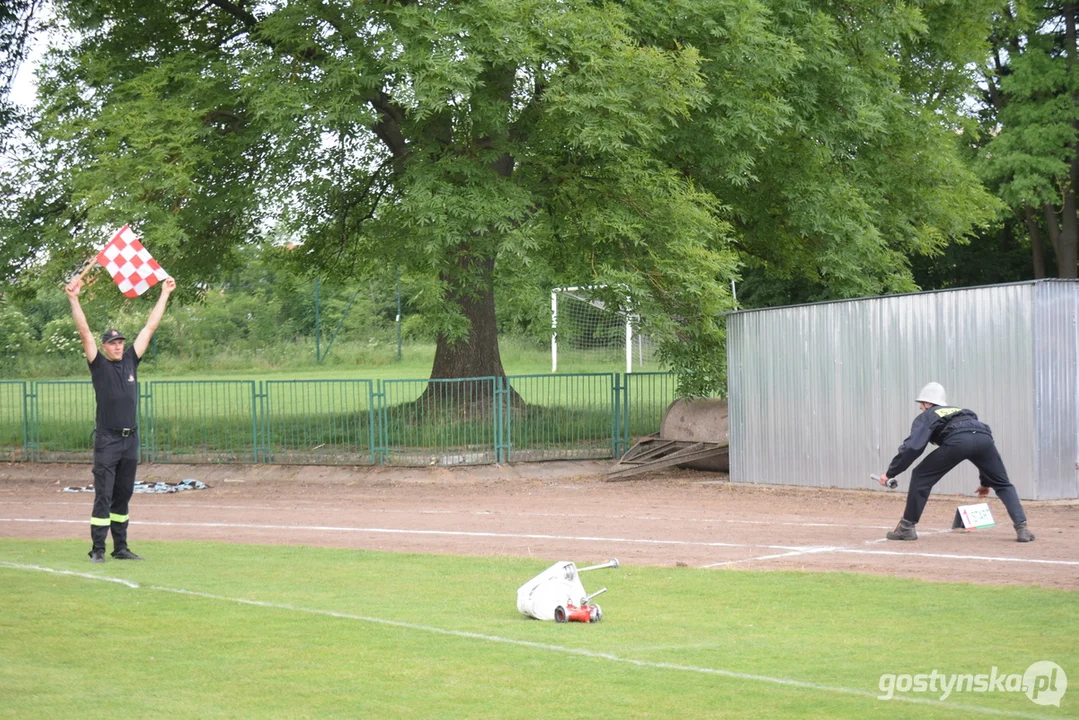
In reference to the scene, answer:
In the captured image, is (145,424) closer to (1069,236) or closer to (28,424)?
(28,424)

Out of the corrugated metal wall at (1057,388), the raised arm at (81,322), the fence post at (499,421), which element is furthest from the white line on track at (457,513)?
the raised arm at (81,322)

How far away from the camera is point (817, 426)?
19312 millimetres

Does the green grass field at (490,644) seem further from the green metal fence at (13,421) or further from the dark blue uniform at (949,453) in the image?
the green metal fence at (13,421)

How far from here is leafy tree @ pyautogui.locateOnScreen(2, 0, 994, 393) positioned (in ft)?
65.9

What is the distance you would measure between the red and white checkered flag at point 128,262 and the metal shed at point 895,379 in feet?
31.8

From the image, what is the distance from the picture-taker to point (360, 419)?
79.2 feet

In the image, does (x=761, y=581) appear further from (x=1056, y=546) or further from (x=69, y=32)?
(x=69, y=32)

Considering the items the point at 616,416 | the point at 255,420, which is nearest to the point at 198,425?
the point at 255,420

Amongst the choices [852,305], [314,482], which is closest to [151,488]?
[314,482]

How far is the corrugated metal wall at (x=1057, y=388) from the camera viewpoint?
16328 millimetres

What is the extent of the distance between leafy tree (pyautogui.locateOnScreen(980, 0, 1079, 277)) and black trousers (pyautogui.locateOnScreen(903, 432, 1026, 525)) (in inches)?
1091

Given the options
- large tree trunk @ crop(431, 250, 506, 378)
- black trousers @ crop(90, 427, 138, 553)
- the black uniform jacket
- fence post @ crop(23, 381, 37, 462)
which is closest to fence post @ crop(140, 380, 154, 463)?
fence post @ crop(23, 381, 37, 462)

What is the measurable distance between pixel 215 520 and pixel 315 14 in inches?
352

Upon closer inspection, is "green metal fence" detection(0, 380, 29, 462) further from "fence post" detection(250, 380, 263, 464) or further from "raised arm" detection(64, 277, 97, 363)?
"raised arm" detection(64, 277, 97, 363)
